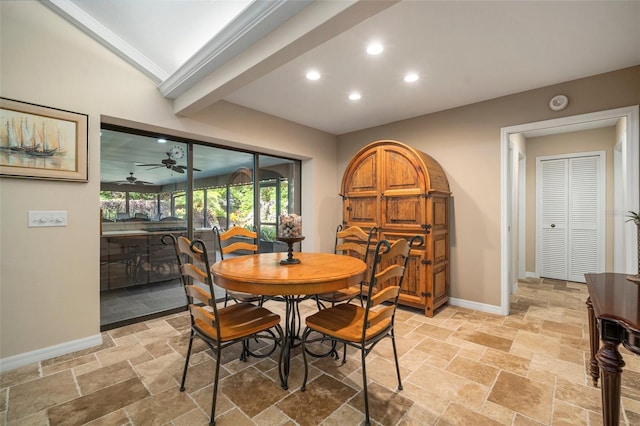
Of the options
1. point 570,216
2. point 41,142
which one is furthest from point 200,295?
point 570,216

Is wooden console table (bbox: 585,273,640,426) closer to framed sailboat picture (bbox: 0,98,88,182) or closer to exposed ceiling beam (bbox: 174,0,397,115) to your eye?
exposed ceiling beam (bbox: 174,0,397,115)

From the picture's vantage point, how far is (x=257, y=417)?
1.65 meters

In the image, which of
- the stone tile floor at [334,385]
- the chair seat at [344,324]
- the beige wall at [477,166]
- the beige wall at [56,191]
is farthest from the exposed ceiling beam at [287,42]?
the beige wall at [477,166]

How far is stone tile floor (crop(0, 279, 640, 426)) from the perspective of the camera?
1.66 metres

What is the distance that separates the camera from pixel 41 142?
7.41 ft

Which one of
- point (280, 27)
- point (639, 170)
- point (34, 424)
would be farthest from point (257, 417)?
point (639, 170)

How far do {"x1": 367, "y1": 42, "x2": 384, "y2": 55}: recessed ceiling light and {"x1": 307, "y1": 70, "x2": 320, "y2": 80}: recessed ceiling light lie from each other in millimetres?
567

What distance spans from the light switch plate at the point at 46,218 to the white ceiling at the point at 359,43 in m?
1.43

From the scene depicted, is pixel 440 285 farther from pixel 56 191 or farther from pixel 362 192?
pixel 56 191

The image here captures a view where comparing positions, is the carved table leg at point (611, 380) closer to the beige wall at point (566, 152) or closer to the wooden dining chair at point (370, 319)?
the wooden dining chair at point (370, 319)

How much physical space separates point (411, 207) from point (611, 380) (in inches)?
88.7

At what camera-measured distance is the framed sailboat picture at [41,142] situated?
212cm

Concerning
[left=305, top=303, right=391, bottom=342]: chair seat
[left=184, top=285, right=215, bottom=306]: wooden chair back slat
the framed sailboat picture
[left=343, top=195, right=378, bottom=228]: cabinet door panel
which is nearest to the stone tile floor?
[left=305, top=303, right=391, bottom=342]: chair seat

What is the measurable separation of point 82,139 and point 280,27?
1955 mm
